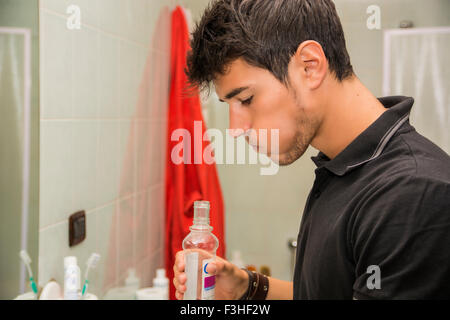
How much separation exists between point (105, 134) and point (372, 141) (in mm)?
652

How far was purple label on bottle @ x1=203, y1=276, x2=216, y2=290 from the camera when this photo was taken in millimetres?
748

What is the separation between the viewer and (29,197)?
0.98m

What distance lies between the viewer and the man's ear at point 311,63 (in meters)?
0.70

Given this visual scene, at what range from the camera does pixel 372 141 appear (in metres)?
0.70

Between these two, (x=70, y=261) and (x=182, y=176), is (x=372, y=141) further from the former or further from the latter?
(x=70, y=261)

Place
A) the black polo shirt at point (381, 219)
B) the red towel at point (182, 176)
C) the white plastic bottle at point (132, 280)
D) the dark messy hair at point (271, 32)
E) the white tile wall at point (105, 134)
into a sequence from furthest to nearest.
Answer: the white plastic bottle at point (132, 280) → the white tile wall at point (105, 134) → the red towel at point (182, 176) → the dark messy hair at point (271, 32) → the black polo shirt at point (381, 219)

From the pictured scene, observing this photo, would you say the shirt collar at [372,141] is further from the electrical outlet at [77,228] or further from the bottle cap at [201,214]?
the electrical outlet at [77,228]

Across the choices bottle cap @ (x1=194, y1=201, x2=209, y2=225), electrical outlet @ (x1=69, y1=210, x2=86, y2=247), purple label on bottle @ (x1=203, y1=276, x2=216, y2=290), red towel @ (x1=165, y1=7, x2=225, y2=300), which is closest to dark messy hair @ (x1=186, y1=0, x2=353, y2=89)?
red towel @ (x1=165, y1=7, x2=225, y2=300)

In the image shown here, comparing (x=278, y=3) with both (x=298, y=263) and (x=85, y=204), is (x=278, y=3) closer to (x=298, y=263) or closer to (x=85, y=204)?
(x=298, y=263)

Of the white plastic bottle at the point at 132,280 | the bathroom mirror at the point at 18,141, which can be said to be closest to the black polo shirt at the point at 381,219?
the white plastic bottle at the point at 132,280

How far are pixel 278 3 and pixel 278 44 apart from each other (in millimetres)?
64

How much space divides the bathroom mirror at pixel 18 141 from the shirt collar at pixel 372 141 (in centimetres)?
65

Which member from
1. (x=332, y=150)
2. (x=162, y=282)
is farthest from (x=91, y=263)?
(x=332, y=150)

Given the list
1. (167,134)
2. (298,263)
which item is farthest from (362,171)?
(167,134)
